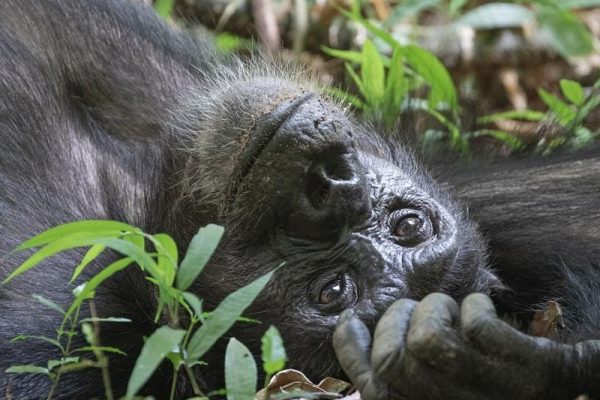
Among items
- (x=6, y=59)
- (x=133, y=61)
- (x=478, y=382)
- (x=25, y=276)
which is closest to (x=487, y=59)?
(x=133, y=61)

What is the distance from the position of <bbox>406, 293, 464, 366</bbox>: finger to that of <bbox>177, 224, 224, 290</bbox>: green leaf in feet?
1.48

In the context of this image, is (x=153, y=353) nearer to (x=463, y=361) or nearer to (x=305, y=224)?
(x=463, y=361)

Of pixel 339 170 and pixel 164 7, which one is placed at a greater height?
pixel 164 7

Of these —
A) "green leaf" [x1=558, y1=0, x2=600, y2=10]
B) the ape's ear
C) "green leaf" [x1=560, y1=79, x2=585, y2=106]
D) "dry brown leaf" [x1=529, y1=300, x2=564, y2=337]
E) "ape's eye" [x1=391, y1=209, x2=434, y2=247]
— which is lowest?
"dry brown leaf" [x1=529, y1=300, x2=564, y2=337]

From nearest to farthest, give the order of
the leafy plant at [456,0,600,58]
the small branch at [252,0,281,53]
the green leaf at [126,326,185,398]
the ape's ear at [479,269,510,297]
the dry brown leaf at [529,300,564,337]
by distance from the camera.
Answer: the green leaf at [126,326,185,398], the dry brown leaf at [529,300,564,337], the ape's ear at [479,269,510,297], the leafy plant at [456,0,600,58], the small branch at [252,0,281,53]

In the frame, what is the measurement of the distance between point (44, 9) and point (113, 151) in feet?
2.02

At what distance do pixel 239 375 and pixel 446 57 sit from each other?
3.91 metres

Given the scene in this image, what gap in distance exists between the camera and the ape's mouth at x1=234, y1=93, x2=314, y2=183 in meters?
2.95

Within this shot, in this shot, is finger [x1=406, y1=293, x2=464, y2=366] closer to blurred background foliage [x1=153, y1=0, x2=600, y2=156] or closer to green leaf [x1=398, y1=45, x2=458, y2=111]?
blurred background foliage [x1=153, y1=0, x2=600, y2=156]

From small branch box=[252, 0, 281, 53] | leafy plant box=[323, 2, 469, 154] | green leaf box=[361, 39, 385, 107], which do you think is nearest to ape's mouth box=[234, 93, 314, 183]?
leafy plant box=[323, 2, 469, 154]

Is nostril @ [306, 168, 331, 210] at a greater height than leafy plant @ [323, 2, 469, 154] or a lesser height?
lesser

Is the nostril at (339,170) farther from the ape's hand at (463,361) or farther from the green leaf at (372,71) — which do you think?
the green leaf at (372,71)

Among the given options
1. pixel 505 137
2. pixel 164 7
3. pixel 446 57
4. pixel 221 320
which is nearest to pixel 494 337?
pixel 221 320

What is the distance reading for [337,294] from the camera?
3.00m
